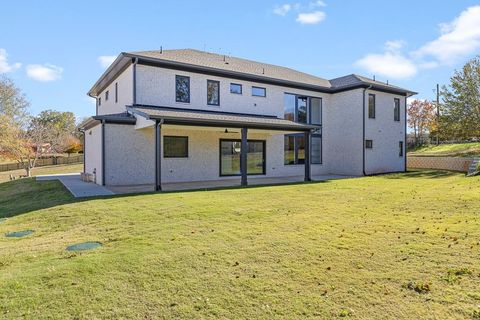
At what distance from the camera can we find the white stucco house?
1378 centimetres

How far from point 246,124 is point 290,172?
20.9ft

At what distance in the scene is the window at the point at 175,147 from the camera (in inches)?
590

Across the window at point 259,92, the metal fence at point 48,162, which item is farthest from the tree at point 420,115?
the metal fence at point 48,162

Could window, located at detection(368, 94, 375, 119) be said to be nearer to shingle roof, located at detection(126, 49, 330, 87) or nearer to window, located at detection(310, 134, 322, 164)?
shingle roof, located at detection(126, 49, 330, 87)

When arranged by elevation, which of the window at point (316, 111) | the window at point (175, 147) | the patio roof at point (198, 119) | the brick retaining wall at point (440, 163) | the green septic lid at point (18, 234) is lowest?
the green septic lid at point (18, 234)

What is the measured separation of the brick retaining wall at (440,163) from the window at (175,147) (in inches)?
726

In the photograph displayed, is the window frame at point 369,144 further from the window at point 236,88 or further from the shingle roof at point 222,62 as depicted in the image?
the window at point 236,88

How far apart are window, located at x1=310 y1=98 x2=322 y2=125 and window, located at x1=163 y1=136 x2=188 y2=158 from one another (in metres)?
8.87

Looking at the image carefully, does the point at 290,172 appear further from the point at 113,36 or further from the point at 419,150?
the point at 419,150

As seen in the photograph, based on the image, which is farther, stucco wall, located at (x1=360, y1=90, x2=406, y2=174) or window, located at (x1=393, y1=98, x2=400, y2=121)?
window, located at (x1=393, y1=98, x2=400, y2=121)

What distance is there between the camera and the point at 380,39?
16.5 m

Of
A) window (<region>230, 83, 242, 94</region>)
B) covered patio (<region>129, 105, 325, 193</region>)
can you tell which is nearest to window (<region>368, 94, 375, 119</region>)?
covered patio (<region>129, 105, 325, 193</region>)

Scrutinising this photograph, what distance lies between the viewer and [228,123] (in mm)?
13375

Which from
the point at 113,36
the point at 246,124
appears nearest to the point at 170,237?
the point at 246,124
